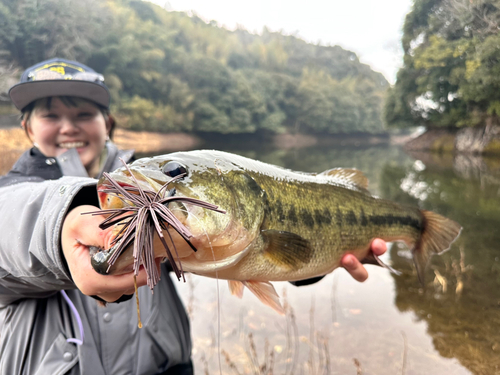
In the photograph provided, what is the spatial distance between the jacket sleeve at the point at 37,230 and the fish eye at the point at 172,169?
0.32 m

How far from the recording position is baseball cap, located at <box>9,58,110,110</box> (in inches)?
101

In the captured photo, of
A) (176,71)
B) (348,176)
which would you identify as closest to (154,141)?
(176,71)

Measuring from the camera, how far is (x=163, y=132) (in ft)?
152

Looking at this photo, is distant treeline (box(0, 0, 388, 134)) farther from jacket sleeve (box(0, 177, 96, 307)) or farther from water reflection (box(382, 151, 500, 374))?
water reflection (box(382, 151, 500, 374))

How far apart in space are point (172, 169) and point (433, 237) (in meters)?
2.56

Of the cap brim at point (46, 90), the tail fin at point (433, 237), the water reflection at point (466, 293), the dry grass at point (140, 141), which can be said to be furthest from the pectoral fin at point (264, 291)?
→ the dry grass at point (140, 141)

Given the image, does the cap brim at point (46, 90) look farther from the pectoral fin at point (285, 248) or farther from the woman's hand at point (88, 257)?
the pectoral fin at point (285, 248)

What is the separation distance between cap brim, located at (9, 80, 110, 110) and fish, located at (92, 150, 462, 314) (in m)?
1.73

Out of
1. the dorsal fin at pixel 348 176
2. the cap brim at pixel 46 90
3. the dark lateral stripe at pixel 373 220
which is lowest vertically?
the dark lateral stripe at pixel 373 220

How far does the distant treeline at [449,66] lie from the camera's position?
9.51 metres

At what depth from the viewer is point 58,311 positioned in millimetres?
1957

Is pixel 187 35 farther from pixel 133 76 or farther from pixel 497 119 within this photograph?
pixel 497 119

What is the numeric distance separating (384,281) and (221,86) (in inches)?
2071

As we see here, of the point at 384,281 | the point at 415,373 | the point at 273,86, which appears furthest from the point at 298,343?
the point at 273,86
